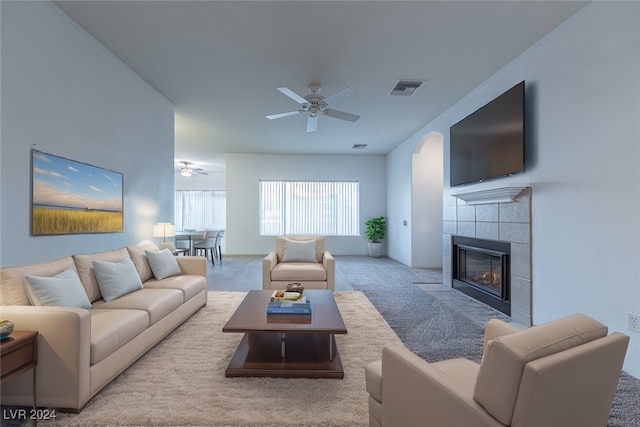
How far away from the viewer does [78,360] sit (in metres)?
1.82

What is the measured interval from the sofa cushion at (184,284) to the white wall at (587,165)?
11.8 feet

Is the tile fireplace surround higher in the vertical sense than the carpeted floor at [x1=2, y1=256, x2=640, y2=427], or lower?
higher

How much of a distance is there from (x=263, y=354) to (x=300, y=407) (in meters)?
0.66

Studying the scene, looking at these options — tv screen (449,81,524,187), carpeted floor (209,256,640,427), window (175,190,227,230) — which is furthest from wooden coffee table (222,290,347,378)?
window (175,190,227,230)

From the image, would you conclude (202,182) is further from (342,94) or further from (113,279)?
(113,279)

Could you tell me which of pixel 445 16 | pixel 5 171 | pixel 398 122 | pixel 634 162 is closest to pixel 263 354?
pixel 5 171

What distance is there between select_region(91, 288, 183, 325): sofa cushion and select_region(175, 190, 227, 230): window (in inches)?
355

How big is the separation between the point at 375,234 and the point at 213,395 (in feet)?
23.6

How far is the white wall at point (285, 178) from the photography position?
9.13m

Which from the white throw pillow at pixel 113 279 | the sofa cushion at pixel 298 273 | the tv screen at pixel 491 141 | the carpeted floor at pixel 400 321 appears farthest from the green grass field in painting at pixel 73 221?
the tv screen at pixel 491 141

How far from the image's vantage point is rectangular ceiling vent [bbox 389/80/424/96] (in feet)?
14.1

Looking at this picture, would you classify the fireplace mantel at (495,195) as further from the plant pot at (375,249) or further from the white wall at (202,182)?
the white wall at (202,182)

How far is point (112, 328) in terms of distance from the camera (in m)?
2.15

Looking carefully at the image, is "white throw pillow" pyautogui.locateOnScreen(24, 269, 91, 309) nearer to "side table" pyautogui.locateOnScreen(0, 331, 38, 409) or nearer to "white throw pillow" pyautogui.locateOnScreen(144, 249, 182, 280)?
"side table" pyautogui.locateOnScreen(0, 331, 38, 409)
